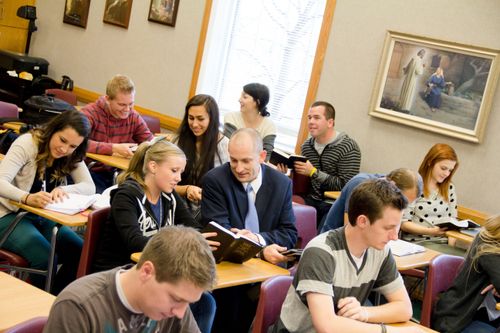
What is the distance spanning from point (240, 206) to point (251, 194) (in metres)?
0.11

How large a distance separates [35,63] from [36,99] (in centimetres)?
297

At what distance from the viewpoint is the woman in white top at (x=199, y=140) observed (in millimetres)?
4957

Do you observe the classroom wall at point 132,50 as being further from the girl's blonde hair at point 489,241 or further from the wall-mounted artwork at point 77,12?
the girl's blonde hair at point 489,241

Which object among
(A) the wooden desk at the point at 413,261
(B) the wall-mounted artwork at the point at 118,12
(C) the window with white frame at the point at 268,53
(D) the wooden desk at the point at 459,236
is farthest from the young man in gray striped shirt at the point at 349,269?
(B) the wall-mounted artwork at the point at 118,12

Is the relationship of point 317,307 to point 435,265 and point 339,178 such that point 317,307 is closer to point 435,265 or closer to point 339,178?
point 435,265

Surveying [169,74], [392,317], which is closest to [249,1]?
[169,74]

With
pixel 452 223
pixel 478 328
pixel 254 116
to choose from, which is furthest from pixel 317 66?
pixel 478 328

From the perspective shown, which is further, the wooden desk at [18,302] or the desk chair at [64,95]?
the desk chair at [64,95]

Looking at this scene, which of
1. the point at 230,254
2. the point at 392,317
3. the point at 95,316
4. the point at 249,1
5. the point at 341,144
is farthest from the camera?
the point at 249,1

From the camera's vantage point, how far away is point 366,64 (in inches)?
264

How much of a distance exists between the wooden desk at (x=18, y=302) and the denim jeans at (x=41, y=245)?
1242 millimetres

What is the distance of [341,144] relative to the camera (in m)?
6.41

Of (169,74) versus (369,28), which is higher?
(369,28)

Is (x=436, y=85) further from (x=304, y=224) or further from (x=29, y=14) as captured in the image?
(x=29, y=14)
